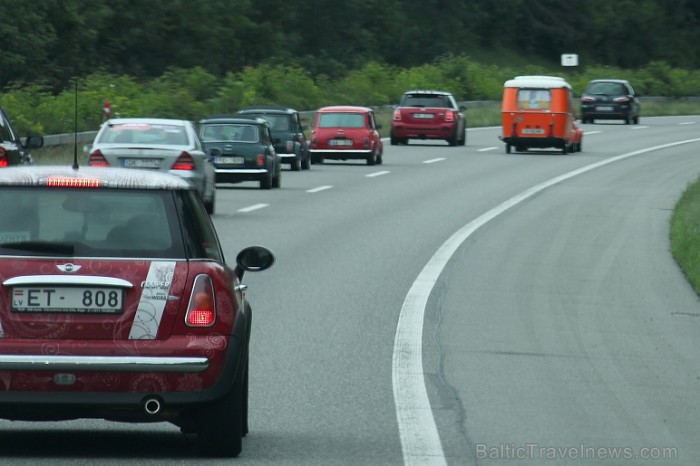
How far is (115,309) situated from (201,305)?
1.29 feet

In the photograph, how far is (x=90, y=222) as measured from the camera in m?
8.13

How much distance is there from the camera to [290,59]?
91312 millimetres

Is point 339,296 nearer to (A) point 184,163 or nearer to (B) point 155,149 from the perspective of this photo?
(A) point 184,163

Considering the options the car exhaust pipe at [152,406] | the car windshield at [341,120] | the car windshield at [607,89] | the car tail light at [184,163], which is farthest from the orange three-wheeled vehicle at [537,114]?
the car exhaust pipe at [152,406]

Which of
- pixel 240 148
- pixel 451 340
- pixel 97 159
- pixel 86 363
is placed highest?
pixel 86 363

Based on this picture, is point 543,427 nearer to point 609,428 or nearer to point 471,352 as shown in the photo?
point 609,428

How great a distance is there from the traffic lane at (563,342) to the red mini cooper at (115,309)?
1.28 m

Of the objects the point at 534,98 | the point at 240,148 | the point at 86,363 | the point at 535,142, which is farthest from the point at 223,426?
the point at 535,142

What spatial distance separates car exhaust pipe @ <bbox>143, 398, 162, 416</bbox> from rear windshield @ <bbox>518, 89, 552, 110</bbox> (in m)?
40.5

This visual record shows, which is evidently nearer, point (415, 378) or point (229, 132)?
point (415, 378)

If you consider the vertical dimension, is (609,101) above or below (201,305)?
below

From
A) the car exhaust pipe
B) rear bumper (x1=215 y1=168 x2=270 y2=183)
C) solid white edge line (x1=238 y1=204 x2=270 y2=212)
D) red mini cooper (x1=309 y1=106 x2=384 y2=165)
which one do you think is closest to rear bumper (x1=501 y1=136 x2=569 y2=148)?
red mini cooper (x1=309 y1=106 x2=384 y2=165)

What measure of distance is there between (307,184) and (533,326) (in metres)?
21.0

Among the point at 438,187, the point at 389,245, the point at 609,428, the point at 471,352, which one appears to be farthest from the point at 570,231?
the point at 609,428
